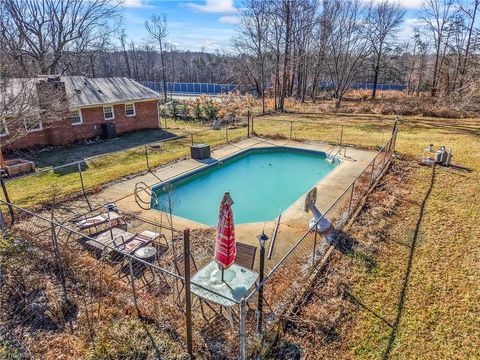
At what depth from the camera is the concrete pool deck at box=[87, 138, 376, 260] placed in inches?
303

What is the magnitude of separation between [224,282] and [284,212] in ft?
14.7

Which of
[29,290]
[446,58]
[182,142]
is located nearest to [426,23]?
[446,58]

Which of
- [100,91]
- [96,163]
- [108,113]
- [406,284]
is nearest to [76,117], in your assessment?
[108,113]

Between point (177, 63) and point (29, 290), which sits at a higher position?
point (177, 63)

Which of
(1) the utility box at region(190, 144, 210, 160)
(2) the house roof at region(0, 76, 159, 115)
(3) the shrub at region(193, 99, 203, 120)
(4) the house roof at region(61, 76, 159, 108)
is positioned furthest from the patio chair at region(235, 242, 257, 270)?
(3) the shrub at region(193, 99, 203, 120)

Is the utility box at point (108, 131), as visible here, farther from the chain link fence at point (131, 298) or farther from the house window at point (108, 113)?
the chain link fence at point (131, 298)

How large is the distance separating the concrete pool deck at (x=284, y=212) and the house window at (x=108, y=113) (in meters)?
8.23

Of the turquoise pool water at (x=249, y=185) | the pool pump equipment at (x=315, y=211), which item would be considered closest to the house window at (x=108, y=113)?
the turquoise pool water at (x=249, y=185)

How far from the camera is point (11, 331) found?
469 centimetres

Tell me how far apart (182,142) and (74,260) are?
12.0 meters

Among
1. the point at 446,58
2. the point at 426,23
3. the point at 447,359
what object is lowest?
the point at 447,359

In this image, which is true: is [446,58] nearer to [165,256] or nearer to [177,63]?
[165,256]

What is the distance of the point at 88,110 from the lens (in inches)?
717

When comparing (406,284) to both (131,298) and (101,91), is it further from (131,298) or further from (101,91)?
(101,91)
